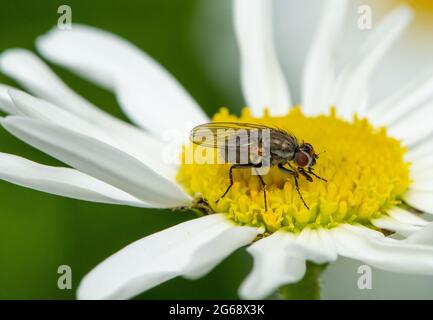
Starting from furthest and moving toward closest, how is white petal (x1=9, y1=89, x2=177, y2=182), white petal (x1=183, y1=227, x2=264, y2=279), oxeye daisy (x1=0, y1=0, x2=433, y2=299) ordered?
white petal (x1=9, y1=89, x2=177, y2=182) < oxeye daisy (x1=0, y1=0, x2=433, y2=299) < white petal (x1=183, y1=227, x2=264, y2=279)

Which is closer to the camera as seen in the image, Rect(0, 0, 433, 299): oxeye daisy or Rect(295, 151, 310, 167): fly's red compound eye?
Rect(0, 0, 433, 299): oxeye daisy

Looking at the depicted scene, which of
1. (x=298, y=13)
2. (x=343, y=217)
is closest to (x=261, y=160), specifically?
(x=343, y=217)

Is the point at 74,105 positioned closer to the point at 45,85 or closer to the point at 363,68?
the point at 45,85

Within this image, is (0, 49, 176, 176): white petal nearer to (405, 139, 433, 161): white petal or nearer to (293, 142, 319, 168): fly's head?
(293, 142, 319, 168): fly's head

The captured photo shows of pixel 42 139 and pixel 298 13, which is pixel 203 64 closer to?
pixel 298 13

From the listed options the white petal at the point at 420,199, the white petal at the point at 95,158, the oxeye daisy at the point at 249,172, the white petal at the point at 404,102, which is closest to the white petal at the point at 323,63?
Answer: the oxeye daisy at the point at 249,172

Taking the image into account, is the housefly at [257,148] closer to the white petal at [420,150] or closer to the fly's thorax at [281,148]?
the fly's thorax at [281,148]

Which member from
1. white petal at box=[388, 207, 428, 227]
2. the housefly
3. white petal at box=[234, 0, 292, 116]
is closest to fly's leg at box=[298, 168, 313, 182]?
the housefly
